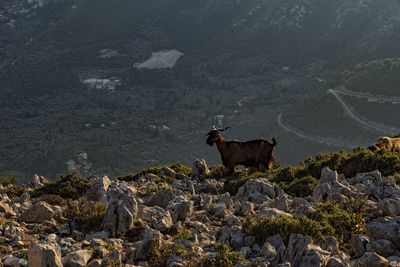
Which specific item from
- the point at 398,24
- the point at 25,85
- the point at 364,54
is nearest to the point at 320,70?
the point at 364,54

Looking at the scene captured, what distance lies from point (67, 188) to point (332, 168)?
9274mm

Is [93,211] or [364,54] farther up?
[93,211]

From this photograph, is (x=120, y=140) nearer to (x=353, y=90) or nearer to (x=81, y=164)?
(x=81, y=164)

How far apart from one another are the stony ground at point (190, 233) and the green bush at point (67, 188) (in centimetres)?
254

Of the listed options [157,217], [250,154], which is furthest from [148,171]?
[157,217]

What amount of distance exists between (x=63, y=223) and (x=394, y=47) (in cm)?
18742

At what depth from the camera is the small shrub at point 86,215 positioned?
34.2 ft

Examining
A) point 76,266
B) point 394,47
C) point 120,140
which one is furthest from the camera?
point 394,47

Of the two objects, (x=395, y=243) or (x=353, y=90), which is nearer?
(x=395, y=243)

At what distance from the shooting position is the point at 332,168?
1714 cm

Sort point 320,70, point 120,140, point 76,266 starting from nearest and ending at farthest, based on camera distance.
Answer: point 76,266 → point 120,140 → point 320,70

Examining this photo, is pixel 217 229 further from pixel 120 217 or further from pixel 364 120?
pixel 364 120

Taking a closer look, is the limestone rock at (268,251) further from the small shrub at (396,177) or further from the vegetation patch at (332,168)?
the small shrub at (396,177)

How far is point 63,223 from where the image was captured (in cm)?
1102
